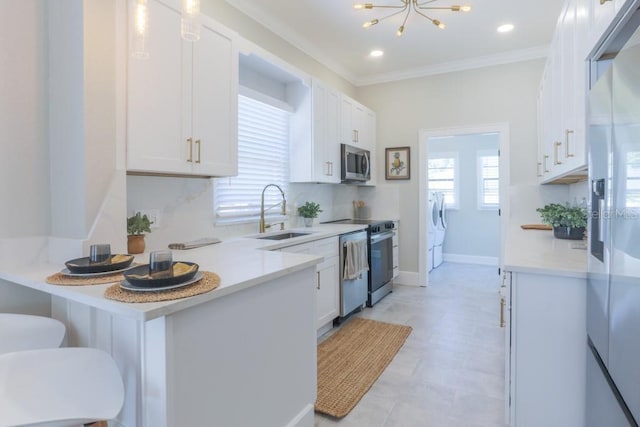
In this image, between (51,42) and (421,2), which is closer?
(51,42)

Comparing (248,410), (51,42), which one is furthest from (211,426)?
(51,42)

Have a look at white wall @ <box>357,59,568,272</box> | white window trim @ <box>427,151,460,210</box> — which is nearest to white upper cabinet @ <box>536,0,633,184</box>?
white wall @ <box>357,59,568,272</box>

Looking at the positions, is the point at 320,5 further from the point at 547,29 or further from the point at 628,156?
Result: the point at 628,156

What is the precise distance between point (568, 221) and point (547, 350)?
4.49ft

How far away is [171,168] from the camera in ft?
6.78

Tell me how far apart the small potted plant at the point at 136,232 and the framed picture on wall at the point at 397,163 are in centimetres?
361

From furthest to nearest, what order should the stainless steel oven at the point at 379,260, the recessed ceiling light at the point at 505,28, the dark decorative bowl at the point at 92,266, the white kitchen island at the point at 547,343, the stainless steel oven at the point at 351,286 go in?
the stainless steel oven at the point at 379,260 < the recessed ceiling light at the point at 505,28 < the stainless steel oven at the point at 351,286 < the white kitchen island at the point at 547,343 < the dark decorative bowl at the point at 92,266

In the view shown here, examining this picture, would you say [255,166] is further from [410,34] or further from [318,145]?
[410,34]

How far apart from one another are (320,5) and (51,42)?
2.17 m

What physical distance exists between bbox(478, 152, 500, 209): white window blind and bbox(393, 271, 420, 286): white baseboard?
95.2 inches

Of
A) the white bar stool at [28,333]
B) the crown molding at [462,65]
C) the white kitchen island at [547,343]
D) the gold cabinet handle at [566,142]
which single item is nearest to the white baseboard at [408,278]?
the crown molding at [462,65]

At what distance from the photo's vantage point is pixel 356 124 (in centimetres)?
450

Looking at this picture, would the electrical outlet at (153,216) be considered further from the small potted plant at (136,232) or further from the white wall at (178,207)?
the small potted plant at (136,232)

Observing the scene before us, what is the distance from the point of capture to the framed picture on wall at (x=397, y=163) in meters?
4.91
